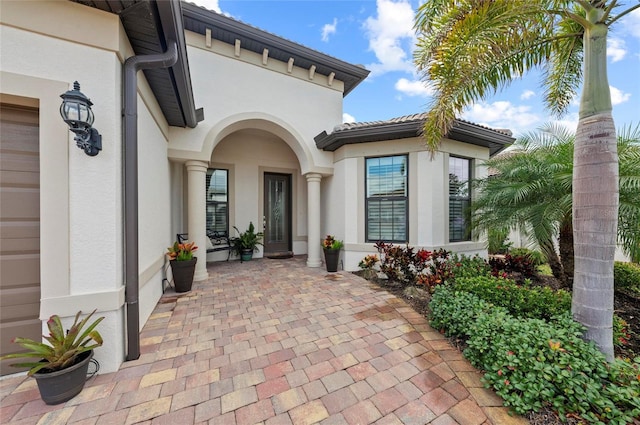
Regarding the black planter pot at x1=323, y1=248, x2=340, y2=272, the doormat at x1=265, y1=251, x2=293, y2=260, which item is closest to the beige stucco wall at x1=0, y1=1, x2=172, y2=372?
the black planter pot at x1=323, y1=248, x2=340, y2=272

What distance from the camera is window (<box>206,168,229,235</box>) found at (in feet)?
24.0

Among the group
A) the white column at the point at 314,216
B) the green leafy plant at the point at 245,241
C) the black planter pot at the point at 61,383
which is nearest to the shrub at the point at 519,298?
the white column at the point at 314,216

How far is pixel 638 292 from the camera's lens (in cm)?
462

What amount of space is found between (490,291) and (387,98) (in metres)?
7.59

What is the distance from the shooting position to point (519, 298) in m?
3.21

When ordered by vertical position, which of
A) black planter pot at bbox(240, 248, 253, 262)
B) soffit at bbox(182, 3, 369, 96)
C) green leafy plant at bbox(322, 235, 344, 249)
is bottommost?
black planter pot at bbox(240, 248, 253, 262)

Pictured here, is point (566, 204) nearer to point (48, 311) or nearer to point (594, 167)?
Result: point (594, 167)

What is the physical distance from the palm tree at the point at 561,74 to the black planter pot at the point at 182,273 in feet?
16.9

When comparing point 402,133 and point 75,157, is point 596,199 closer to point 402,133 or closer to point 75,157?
point 402,133

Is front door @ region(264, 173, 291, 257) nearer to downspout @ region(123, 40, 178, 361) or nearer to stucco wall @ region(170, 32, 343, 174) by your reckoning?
stucco wall @ region(170, 32, 343, 174)

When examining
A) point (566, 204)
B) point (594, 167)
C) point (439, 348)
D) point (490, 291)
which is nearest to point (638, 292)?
point (566, 204)

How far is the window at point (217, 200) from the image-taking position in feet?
24.0

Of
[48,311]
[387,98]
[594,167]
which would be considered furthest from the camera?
[387,98]

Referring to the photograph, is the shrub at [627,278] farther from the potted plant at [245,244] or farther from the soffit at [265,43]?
the potted plant at [245,244]
